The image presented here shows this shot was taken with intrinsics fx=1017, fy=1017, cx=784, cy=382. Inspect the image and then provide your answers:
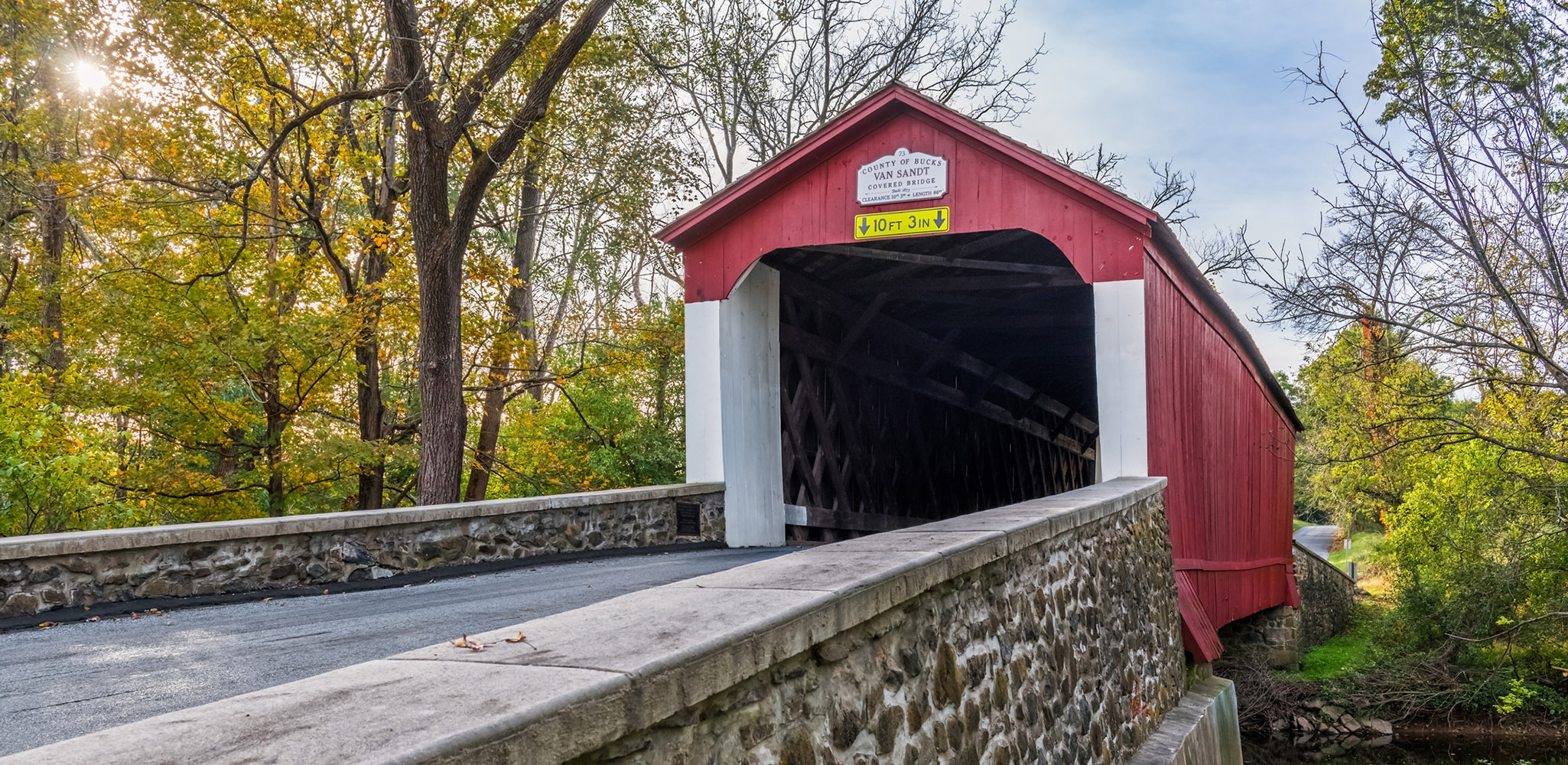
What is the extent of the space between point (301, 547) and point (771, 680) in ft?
14.5

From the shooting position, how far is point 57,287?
1320 cm

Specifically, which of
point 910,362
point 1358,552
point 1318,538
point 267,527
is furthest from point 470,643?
point 1318,538

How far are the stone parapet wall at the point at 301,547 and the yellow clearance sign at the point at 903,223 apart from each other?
2.66 meters

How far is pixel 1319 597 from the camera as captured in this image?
17812 millimetres

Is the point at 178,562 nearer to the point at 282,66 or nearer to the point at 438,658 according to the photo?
the point at 438,658

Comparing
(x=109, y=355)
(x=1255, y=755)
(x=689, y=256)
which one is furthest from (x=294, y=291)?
(x=1255, y=755)

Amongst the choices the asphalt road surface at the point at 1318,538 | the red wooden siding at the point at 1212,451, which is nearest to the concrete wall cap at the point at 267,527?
the red wooden siding at the point at 1212,451

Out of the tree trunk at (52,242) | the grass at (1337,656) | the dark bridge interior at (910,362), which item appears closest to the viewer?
the dark bridge interior at (910,362)

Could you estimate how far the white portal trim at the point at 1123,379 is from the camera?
7043 millimetres

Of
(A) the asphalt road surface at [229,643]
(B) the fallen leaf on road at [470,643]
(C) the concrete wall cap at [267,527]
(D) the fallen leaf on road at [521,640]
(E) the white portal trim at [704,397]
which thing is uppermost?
(E) the white portal trim at [704,397]

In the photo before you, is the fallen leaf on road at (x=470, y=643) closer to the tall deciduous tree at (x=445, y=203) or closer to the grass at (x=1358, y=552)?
the tall deciduous tree at (x=445, y=203)

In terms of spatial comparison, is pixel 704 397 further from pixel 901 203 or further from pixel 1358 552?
pixel 1358 552

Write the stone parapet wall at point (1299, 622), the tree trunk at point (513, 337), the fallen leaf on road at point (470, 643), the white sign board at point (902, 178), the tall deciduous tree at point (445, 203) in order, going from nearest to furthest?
1. the fallen leaf on road at point (470, 643)
2. the white sign board at point (902, 178)
3. the tall deciduous tree at point (445, 203)
4. the stone parapet wall at point (1299, 622)
5. the tree trunk at point (513, 337)

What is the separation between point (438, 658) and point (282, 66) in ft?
42.7
